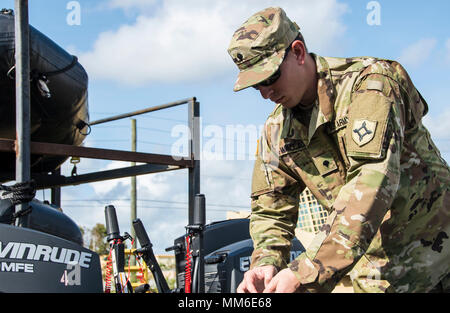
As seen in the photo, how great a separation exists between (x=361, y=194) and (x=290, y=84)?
493mm

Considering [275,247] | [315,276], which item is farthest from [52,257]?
[315,276]

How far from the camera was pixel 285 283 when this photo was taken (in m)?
1.51

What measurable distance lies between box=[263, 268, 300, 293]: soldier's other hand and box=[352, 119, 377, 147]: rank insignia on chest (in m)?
0.42

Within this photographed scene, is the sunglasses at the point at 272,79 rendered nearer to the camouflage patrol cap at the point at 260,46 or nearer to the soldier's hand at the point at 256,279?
the camouflage patrol cap at the point at 260,46

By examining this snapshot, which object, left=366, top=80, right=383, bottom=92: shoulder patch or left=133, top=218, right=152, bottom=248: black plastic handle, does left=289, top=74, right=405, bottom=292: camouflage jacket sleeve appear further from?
left=133, top=218, right=152, bottom=248: black plastic handle

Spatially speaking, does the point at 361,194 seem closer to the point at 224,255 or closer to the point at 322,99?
the point at 322,99

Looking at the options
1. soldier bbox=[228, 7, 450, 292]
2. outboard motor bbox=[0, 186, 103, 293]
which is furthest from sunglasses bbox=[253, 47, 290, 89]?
outboard motor bbox=[0, 186, 103, 293]

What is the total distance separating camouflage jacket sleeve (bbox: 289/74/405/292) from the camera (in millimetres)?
1531

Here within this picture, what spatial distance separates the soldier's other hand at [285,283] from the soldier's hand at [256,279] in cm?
16

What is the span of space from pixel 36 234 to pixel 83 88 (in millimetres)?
1857

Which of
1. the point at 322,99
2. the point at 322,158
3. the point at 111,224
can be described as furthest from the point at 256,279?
the point at 111,224

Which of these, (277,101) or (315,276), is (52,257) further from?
(315,276)

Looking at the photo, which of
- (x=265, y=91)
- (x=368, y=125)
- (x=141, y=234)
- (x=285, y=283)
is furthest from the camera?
(x=141, y=234)

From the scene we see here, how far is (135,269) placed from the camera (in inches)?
253
